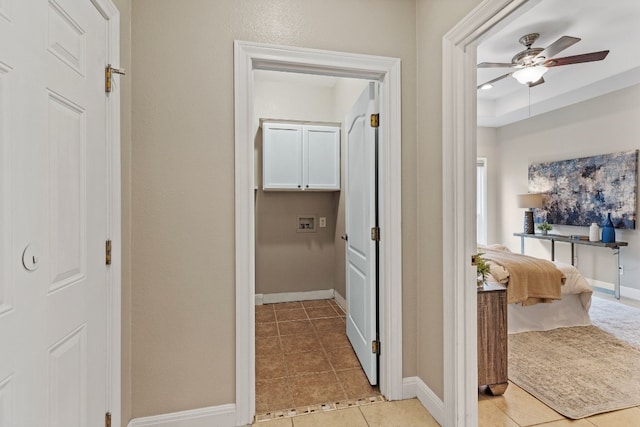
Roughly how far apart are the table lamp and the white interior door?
4069 mm

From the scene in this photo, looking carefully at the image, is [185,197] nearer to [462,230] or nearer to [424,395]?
[462,230]

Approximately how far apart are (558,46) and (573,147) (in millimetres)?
2696

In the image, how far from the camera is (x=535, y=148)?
18.5ft

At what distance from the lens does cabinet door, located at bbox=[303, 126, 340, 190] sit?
3.96m

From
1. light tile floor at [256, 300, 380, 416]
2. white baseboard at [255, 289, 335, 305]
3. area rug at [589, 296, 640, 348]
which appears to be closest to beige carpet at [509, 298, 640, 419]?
area rug at [589, 296, 640, 348]

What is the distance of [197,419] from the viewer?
1.80m

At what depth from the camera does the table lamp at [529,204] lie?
17.8 feet

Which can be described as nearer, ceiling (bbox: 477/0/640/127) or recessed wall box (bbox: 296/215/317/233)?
ceiling (bbox: 477/0/640/127)

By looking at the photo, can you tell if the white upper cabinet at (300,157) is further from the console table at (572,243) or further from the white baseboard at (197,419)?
the console table at (572,243)
